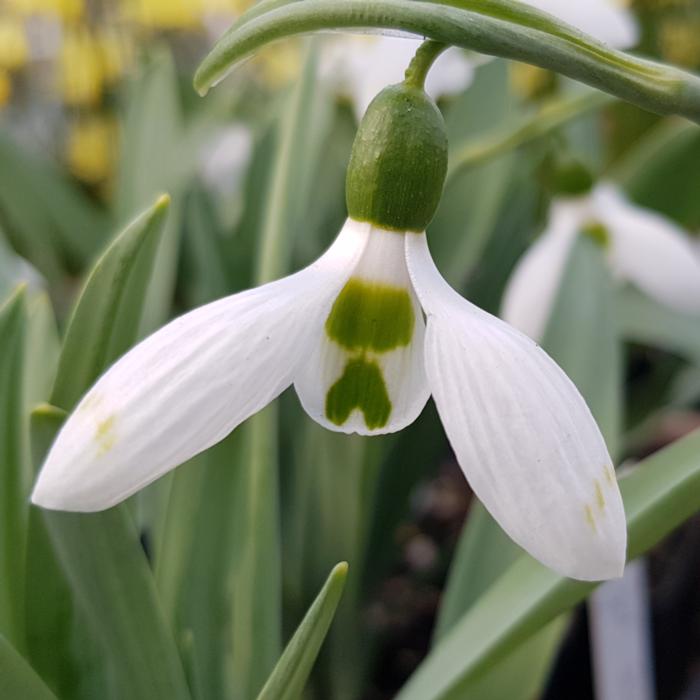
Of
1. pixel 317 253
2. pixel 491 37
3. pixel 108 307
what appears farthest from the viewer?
pixel 317 253

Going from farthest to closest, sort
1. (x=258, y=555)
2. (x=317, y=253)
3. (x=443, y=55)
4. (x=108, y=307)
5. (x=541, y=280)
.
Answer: (x=317, y=253), (x=443, y=55), (x=541, y=280), (x=258, y=555), (x=108, y=307)

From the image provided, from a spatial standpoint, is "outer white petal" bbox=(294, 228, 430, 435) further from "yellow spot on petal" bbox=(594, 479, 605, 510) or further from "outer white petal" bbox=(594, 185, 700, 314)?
"outer white petal" bbox=(594, 185, 700, 314)

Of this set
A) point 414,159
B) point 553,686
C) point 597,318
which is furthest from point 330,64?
point 414,159

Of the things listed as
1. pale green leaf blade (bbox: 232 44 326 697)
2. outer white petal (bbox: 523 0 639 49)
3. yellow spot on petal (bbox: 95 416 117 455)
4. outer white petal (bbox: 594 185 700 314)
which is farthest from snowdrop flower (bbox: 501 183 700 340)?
yellow spot on petal (bbox: 95 416 117 455)

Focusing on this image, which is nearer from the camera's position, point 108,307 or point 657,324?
point 108,307

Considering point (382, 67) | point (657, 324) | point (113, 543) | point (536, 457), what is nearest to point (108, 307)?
point (113, 543)

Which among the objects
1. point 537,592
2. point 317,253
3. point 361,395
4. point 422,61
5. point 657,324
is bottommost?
point 657,324

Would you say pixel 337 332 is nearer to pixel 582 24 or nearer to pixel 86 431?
pixel 86 431

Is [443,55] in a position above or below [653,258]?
above

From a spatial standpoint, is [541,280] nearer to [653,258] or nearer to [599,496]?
[653,258]
